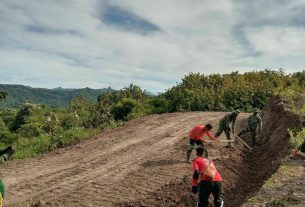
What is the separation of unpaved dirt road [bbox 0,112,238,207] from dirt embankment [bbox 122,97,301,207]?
78 centimetres

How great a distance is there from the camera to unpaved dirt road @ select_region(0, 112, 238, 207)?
13922 mm

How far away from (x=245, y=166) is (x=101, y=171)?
19.1 feet

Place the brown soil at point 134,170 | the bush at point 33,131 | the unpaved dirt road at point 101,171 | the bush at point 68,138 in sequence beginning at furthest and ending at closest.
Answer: the bush at point 33,131
the bush at point 68,138
the unpaved dirt road at point 101,171
the brown soil at point 134,170

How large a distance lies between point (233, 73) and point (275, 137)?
2652 centimetres

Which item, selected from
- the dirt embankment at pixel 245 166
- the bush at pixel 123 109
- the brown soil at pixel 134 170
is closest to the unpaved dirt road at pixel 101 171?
the brown soil at pixel 134 170

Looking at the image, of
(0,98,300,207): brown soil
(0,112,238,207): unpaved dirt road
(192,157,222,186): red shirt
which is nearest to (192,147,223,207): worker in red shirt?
(192,157,222,186): red shirt

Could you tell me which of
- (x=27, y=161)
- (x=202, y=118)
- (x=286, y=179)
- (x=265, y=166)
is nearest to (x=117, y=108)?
(x=202, y=118)

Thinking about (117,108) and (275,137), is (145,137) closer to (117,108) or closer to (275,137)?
(275,137)

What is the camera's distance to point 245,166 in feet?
59.5

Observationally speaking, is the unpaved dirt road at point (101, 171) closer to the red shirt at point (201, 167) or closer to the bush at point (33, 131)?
the red shirt at point (201, 167)

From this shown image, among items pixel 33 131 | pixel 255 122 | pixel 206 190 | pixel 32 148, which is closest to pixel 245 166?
pixel 255 122

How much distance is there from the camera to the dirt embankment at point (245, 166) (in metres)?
13.4

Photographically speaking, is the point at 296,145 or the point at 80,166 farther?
the point at 80,166

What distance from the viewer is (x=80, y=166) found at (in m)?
17.8
